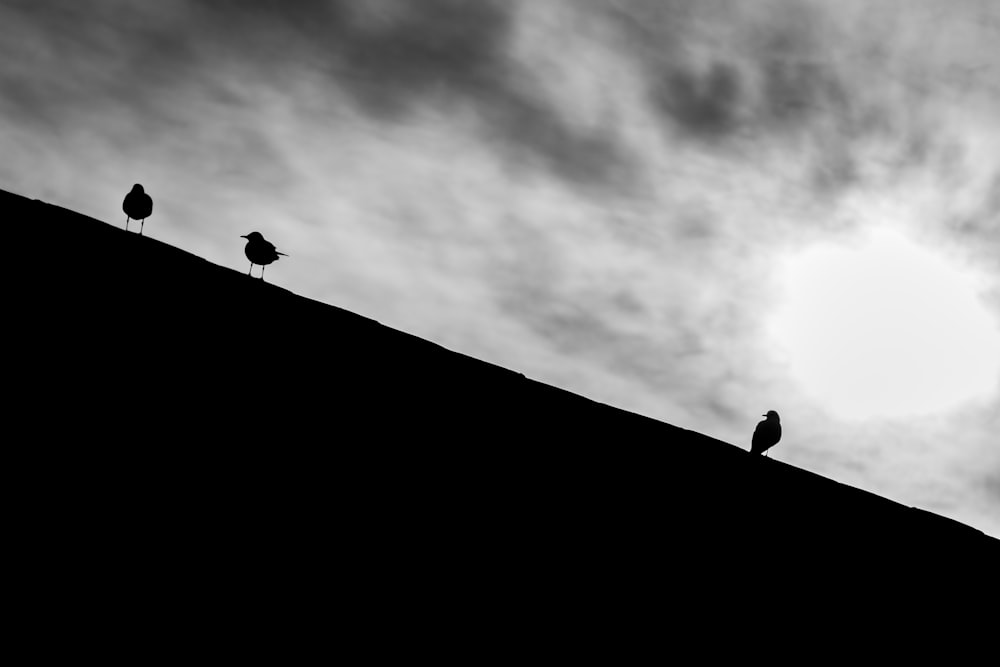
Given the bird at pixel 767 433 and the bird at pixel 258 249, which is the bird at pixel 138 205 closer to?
the bird at pixel 258 249

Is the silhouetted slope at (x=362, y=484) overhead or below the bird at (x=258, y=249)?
below

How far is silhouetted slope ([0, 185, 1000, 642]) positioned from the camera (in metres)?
2.88

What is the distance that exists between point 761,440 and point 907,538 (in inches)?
284

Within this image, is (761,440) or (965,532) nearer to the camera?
(965,532)

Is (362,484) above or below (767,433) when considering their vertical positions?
below

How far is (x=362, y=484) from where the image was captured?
130 inches

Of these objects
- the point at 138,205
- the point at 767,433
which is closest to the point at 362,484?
the point at 767,433

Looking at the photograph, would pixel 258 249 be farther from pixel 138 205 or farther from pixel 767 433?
pixel 767 433

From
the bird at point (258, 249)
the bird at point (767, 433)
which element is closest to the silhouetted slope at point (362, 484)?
the bird at point (767, 433)

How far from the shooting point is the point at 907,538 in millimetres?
4090

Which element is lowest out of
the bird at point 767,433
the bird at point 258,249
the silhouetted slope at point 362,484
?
the silhouetted slope at point 362,484

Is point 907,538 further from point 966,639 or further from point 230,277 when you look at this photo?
point 230,277

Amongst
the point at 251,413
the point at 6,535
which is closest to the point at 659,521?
the point at 251,413

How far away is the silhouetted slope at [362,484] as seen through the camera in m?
2.88
